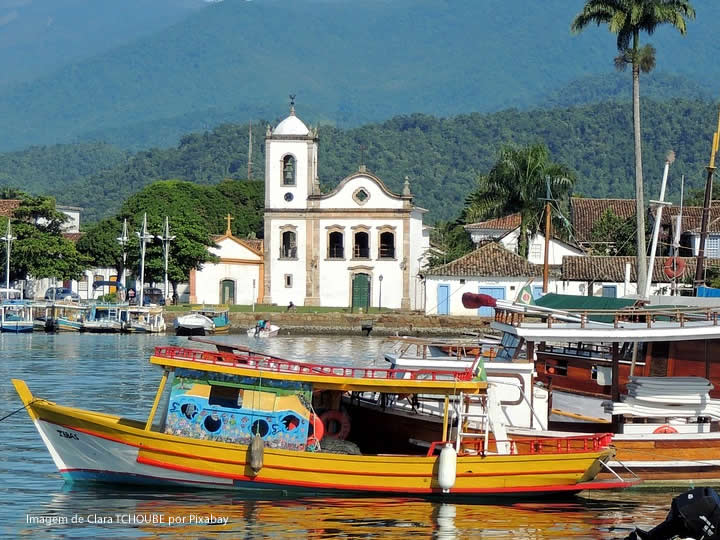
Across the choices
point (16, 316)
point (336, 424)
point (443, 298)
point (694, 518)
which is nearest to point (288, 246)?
point (443, 298)

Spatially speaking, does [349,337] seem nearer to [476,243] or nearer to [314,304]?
[314,304]

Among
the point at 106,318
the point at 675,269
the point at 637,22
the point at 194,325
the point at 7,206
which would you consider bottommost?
the point at 194,325

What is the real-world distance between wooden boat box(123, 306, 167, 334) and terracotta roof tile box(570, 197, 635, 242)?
80.0 feet

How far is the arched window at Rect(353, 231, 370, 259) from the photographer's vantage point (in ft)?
247

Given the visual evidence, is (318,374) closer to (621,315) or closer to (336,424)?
(336,424)

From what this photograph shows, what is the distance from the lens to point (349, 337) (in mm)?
64125

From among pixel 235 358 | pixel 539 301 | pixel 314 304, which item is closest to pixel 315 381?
pixel 235 358

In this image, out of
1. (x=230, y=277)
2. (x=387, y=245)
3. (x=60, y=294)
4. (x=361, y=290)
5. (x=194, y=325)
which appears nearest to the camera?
(x=194, y=325)

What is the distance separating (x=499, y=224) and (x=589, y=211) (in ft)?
17.8

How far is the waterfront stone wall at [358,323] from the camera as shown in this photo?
216 feet

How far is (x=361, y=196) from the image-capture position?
2960 inches

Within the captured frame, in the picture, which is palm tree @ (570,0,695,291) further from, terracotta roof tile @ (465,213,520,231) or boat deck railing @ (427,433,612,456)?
terracotta roof tile @ (465,213,520,231)

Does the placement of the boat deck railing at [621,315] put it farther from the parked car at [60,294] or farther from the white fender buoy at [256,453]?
the parked car at [60,294]

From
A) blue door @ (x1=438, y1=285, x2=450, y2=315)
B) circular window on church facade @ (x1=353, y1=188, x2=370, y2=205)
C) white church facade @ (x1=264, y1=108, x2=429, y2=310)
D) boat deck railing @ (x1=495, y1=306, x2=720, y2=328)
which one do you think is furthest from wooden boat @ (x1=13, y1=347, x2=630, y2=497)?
circular window on church facade @ (x1=353, y1=188, x2=370, y2=205)
